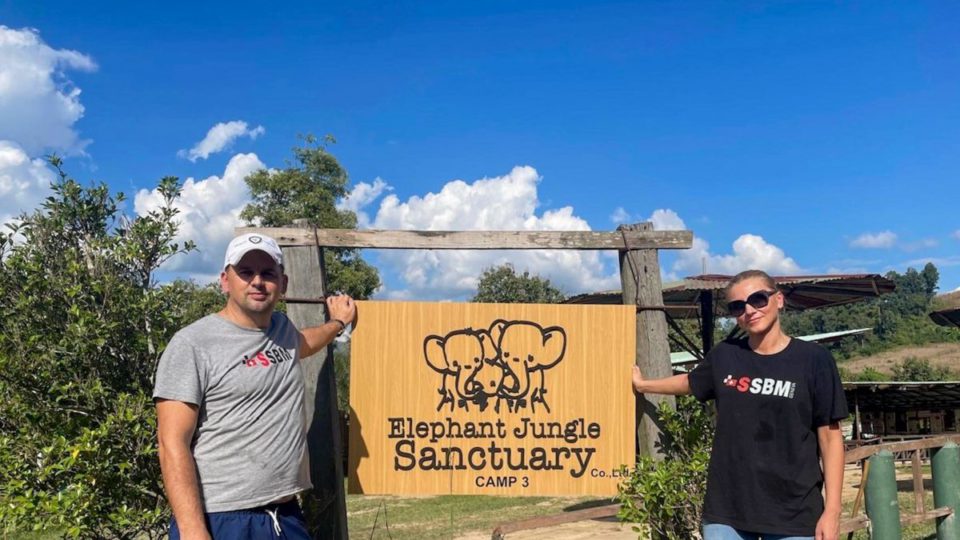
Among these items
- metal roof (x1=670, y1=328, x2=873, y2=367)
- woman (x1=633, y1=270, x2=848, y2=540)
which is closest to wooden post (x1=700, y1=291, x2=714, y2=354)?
metal roof (x1=670, y1=328, x2=873, y2=367)

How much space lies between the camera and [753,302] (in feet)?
10.6

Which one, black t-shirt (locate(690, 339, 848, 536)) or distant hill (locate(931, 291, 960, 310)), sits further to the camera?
distant hill (locate(931, 291, 960, 310))

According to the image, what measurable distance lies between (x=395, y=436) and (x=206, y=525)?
1606 mm

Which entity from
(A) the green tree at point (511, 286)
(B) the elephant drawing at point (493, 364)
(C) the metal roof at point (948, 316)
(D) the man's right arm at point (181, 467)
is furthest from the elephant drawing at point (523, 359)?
(A) the green tree at point (511, 286)

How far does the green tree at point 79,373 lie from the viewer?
3506mm

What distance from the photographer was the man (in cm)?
264

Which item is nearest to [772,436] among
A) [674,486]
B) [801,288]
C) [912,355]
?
[674,486]

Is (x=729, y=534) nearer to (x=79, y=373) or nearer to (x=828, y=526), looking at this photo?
(x=828, y=526)

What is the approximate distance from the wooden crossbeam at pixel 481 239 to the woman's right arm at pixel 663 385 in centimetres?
73

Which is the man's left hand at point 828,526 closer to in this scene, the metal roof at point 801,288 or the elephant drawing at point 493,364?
the elephant drawing at point 493,364

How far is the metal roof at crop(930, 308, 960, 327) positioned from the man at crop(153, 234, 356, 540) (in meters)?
12.7

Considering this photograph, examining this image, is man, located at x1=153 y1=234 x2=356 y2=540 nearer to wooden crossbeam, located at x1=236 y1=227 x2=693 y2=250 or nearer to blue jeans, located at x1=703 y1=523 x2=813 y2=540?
wooden crossbeam, located at x1=236 y1=227 x2=693 y2=250

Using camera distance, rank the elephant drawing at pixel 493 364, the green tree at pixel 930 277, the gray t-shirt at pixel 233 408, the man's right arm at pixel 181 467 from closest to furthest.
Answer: the man's right arm at pixel 181 467 < the gray t-shirt at pixel 233 408 < the elephant drawing at pixel 493 364 < the green tree at pixel 930 277

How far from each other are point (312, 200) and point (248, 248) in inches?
768
